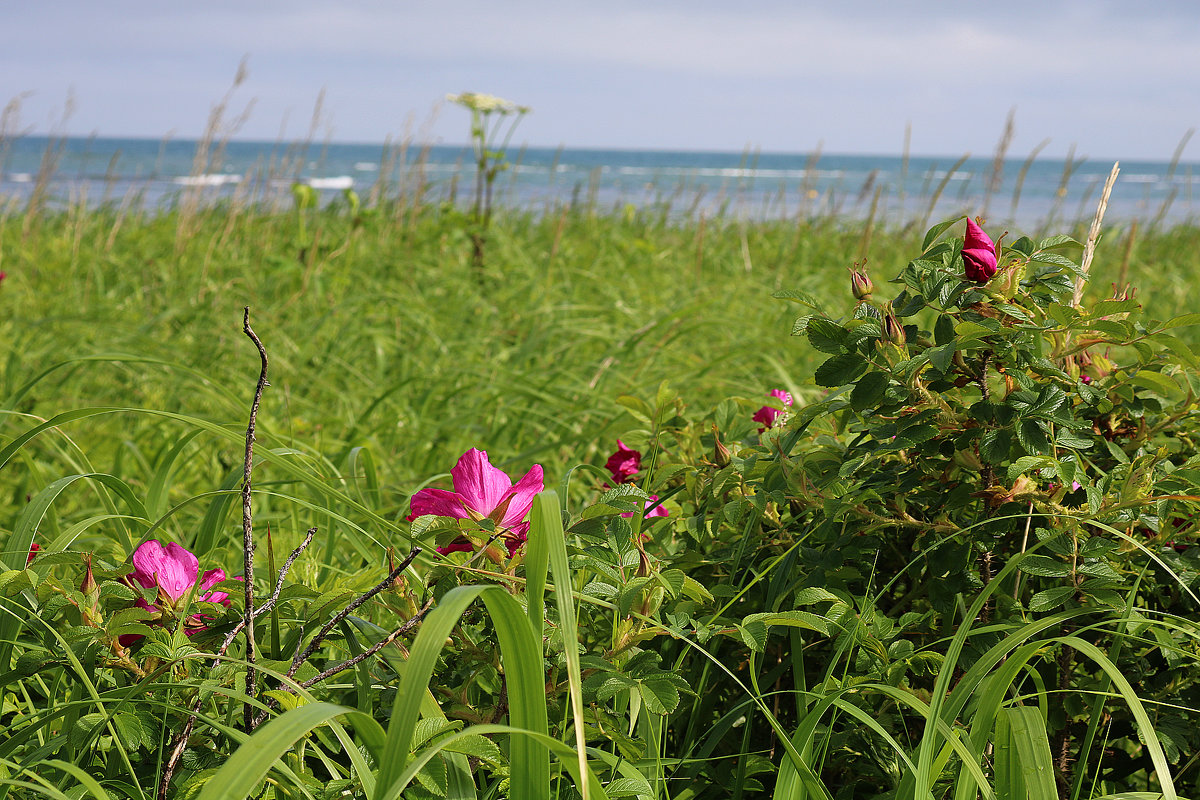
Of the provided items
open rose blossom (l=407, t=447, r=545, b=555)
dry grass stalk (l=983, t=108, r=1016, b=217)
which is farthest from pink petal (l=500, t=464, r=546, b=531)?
dry grass stalk (l=983, t=108, r=1016, b=217)

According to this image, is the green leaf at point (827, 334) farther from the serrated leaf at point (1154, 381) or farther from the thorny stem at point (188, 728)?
the thorny stem at point (188, 728)

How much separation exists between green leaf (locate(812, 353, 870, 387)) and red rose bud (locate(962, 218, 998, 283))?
134 millimetres

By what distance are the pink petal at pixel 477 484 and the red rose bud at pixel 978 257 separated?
1.63 ft

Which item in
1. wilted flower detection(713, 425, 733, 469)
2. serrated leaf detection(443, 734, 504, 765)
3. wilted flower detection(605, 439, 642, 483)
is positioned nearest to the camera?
serrated leaf detection(443, 734, 504, 765)

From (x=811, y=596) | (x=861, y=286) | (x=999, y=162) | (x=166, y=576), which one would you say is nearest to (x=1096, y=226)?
(x=861, y=286)

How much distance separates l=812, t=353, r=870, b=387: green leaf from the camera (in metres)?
0.80

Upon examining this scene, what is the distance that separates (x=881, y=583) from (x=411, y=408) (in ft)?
5.45

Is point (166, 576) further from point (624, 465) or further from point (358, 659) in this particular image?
point (624, 465)

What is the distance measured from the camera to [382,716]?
81 centimetres

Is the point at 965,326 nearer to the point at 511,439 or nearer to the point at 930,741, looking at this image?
the point at 930,741

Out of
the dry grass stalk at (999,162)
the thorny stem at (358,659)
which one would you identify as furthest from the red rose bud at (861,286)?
the dry grass stalk at (999,162)

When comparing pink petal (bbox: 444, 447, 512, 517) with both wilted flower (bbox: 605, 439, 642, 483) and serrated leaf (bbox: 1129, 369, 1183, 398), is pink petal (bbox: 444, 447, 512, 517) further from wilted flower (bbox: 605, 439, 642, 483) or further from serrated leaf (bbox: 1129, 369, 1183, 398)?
serrated leaf (bbox: 1129, 369, 1183, 398)

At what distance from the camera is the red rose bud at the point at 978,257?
Answer: 2.60 ft

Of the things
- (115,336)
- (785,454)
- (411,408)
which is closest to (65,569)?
(785,454)
